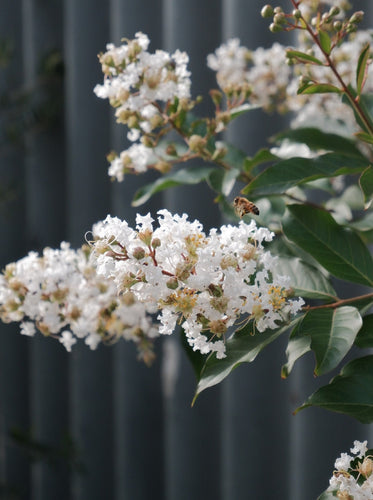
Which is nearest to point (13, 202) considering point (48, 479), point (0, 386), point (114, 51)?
point (0, 386)

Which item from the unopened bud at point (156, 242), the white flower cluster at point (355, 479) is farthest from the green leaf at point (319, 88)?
the white flower cluster at point (355, 479)

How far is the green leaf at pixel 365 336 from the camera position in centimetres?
62

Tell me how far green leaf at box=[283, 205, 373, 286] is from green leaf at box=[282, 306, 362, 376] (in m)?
0.07

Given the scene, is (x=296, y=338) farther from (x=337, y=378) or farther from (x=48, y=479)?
(x=48, y=479)

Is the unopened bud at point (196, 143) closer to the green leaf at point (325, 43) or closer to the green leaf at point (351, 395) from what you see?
the green leaf at point (325, 43)

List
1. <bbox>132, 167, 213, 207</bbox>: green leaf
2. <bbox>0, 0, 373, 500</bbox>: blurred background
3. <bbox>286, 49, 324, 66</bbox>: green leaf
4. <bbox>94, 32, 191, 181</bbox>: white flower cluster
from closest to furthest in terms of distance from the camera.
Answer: <bbox>286, 49, 324, 66</bbox>: green leaf → <bbox>94, 32, 191, 181</bbox>: white flower cluster → <bbox>132, 167, 213, 207</bbox>: green leaf → <bbox>0, 0, 373, 500</bbox>: blurred background

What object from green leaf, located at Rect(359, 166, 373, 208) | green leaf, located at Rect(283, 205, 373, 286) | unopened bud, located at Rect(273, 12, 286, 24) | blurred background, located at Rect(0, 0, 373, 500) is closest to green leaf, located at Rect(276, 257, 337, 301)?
green leaf, located at Rect(283, 205, 373, 286)

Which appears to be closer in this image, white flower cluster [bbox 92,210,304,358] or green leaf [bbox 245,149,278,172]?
white flower cluster [bbox 92,210,304,358]

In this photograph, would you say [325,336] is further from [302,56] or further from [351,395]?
[302,56]

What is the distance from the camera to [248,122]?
5.10 ft

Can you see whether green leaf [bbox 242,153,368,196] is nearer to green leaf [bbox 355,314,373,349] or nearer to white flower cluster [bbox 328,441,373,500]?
green leaf [bbox 355,314,373,349]

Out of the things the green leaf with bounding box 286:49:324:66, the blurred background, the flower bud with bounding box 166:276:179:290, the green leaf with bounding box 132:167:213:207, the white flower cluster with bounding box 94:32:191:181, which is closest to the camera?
the flower bud with bounding box 166:276:179:290

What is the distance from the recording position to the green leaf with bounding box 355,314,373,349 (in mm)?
622

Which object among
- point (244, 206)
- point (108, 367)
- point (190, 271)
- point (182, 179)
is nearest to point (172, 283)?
point (190, 271)
